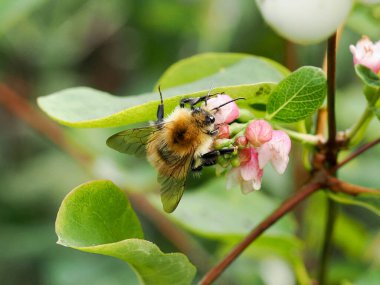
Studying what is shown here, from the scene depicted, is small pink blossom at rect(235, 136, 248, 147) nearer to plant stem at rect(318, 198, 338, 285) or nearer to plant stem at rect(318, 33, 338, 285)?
plant stem at rect(318, 33, 338, 285)

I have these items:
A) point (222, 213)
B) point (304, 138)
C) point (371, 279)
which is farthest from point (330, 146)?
point (222, 213)

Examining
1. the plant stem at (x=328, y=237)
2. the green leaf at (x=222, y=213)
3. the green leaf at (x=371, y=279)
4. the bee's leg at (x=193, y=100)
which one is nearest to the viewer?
the bee's leg at (x=193, y=100)

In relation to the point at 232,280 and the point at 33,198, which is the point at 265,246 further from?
the point at 33,198

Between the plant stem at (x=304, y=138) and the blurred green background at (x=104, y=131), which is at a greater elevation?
the plant stem at (x=304, y=138)

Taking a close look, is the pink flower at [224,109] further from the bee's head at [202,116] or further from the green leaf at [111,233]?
the green leaf at [111,233]

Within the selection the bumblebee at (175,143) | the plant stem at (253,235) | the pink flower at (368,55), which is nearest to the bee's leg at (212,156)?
the bumblebee at (175,143)

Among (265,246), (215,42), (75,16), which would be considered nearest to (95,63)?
(75,16)
